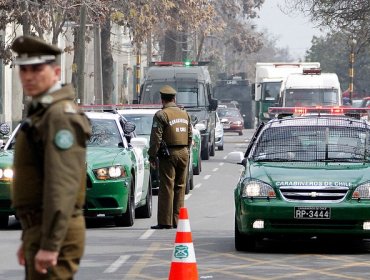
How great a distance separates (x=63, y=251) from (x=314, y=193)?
328 inches

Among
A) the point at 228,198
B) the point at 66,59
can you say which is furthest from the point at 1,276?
the point at 66,59

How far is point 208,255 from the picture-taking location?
50.3 feet

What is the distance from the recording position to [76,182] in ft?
22.7

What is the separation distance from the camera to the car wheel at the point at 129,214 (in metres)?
18.7

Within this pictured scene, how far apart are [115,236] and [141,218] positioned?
3.20 metres

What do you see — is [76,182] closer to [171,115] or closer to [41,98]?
[41,98]

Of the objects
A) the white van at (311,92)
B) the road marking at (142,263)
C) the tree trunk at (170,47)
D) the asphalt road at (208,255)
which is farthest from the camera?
the tree trunk at (170,47)

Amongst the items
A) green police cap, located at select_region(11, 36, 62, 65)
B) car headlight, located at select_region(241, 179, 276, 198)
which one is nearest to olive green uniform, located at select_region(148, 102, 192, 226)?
car headlight, located at select_region(241, 179, 276, 198)

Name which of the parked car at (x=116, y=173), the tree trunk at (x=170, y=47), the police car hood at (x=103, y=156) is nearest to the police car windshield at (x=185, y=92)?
the parked car at (x=116, y=173)

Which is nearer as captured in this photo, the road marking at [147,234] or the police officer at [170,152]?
the road marking at [147,234]

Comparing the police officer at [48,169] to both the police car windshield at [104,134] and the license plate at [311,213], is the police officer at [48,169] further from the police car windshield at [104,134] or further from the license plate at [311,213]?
the police car windshield at [104,134]

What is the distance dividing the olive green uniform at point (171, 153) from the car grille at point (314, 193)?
3.29 m

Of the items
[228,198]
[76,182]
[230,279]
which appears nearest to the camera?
[76,182]

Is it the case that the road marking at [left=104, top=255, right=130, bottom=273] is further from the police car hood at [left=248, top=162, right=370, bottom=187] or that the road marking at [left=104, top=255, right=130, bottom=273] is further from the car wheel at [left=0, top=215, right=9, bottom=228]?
the car wheel at [left=0, top=215, right=9, bottom=228]
